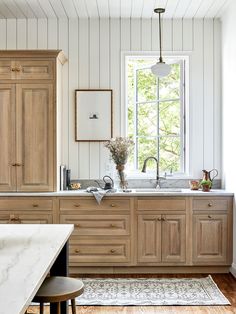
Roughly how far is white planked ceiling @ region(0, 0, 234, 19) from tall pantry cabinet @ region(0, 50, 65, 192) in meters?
0.49

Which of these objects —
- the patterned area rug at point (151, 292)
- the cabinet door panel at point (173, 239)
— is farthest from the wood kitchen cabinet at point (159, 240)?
the patterned area rug at point (151, 292)

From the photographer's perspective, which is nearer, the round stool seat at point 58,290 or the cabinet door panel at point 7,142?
the round stool seat at point 58,290

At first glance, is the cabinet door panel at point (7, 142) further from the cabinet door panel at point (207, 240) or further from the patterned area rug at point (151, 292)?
the cabinet door panel at point (207, 240)

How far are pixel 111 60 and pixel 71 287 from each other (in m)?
3.27

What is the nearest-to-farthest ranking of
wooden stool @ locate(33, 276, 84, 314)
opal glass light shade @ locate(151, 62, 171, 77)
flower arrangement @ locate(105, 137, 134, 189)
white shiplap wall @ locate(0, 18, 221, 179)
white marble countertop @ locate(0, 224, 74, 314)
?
white marble countertop @ locate(0, 224, 74, 314) → wooden stool @ locate(33, 276, 84, 314) → opal glass light shade @ locate(151, 62, 171, 77) → flower arrangement @ locate(105, 137, 134, 189) → white shiplap wall @ locate(0, 18, 221, 179)

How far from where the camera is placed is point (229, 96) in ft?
16.9

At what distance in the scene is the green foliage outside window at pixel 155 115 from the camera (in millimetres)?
5633

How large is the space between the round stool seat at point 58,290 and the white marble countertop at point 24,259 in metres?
0.23

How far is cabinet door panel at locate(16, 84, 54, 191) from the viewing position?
5.03 meters

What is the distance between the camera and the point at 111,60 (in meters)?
5.48

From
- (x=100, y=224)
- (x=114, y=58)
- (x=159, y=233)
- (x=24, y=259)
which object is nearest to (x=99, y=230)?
(x=100, y=224)


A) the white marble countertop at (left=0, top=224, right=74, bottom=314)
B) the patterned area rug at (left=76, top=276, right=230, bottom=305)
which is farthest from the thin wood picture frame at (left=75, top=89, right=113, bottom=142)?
the white marble countertop at (left=0, top=224, right=74, bottom=314)

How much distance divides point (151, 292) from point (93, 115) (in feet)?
6.59

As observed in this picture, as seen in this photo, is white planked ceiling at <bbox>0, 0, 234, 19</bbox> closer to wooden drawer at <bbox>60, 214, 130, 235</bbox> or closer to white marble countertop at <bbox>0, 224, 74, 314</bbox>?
wooden drawer at <bbox>60, 214, 130, 235</bbox>
